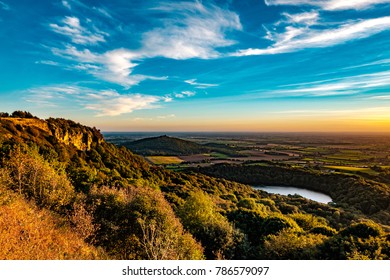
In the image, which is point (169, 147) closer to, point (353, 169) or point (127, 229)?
point (353, 169)

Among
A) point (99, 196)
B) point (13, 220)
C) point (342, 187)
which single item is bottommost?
point (342, 187)

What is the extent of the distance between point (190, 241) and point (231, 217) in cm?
1398

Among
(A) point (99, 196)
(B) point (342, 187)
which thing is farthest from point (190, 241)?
(B) point (342, 187)

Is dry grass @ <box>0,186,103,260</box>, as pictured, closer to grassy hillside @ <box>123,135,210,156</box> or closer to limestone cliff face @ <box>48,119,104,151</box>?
limestone cliff face @ <box>48,119,104,151</box>

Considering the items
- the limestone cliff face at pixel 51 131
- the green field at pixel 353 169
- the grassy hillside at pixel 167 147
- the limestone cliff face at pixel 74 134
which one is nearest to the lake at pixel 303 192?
the green field at pixel 353 169

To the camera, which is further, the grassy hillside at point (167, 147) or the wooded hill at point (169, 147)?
the grassy hillside at point (167, 147)

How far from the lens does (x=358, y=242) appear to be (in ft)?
52.6

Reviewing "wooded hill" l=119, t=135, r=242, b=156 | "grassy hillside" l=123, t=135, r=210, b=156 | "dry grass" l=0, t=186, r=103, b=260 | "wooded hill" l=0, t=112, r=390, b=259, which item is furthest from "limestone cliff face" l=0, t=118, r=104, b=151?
"grassy hillside" l=123, t=135, r=210, b=156

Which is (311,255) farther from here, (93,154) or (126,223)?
(93,154)

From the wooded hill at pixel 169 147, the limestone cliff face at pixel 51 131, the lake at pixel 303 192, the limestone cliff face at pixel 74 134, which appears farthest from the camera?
the wooded hill at pixel 169 147

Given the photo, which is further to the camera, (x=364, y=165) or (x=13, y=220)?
(x=364, y=165)

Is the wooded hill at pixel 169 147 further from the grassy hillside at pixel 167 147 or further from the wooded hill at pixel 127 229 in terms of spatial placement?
the wooded hill at pixel 127 229

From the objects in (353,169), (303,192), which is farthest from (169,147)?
(353,169)

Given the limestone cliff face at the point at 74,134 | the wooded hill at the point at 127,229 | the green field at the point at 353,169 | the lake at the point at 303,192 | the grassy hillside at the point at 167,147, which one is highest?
the limestone cliff face at the point at 74,134
